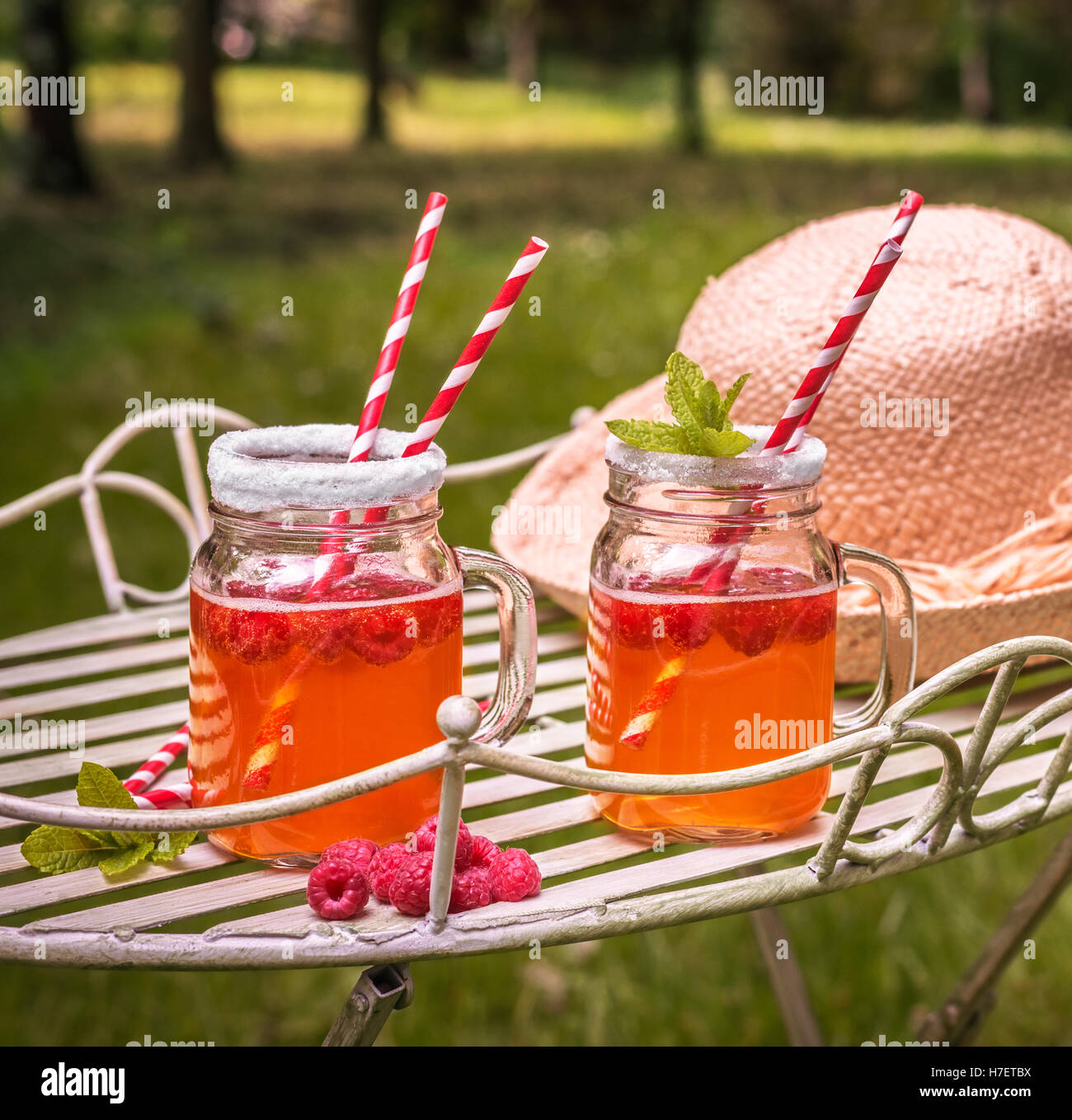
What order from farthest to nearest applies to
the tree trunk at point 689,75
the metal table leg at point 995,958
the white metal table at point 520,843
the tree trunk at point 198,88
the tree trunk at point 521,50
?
the tree trunk at point 521,50, the tree trunk at point 689,75, the tree trunk at point 198,88, the metal table leg at point 995,958, the white metal table at point 520,843

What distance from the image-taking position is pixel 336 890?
2.32ft

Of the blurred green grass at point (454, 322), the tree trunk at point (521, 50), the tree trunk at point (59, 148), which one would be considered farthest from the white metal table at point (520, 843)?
the tree trunk at point (521, 50)

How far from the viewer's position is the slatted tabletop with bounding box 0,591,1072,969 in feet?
2.23

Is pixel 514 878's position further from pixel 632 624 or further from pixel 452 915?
pixel 632 624

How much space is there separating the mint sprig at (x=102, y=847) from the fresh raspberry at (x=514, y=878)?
170mm

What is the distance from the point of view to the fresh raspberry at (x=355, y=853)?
72 centimetres

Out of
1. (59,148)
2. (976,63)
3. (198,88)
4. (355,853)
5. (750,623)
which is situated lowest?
(355,853)

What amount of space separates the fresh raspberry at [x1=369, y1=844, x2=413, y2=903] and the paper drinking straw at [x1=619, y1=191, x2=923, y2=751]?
0.15 metres

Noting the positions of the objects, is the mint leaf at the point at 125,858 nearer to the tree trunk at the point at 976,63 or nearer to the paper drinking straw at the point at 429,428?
the paper drinking straw at the point at 429,428

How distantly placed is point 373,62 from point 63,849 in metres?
5.53

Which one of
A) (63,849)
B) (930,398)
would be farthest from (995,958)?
(63,849)

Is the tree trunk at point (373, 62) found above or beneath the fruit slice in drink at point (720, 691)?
above
